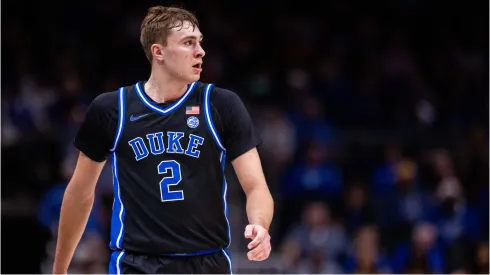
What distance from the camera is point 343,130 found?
1263 centimetres

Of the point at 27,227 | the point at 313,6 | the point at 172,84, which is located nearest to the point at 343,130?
the point at 313,6

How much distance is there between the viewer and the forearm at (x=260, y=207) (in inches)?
170

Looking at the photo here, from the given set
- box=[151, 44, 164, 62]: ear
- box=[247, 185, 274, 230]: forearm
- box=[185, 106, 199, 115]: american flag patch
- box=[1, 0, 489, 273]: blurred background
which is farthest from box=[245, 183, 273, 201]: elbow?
box=[1, 0, 489, 273]: blurred background

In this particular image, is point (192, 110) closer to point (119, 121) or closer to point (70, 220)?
point (119, 121)

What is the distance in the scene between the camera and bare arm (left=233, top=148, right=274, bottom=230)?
Result: 14.2 ft

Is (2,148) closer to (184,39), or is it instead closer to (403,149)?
(403,149)

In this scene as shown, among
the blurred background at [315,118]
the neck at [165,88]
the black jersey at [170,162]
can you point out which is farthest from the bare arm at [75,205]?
the blurred background at [315,118]

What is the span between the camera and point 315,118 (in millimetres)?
12117

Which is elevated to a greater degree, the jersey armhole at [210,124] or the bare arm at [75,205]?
the jersey armhole at [210,124]

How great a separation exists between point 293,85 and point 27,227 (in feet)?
14.5

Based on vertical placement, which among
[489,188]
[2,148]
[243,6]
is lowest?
[489,188]

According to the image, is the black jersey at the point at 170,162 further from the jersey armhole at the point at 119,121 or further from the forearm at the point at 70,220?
the forearm at the point at 70,220

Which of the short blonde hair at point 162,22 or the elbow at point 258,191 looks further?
the short blonde hair at point 162,22

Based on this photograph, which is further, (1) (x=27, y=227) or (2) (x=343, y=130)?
(2) (x=343, y=130)
